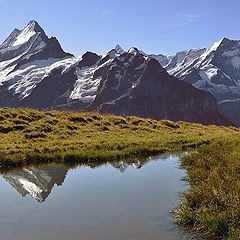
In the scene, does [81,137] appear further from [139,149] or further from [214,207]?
[214,207]

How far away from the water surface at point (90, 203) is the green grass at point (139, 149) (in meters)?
1.18

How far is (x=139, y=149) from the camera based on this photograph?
122 ft

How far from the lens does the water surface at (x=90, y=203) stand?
14.9 meters

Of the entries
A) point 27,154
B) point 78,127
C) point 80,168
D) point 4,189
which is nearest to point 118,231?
point 4,189

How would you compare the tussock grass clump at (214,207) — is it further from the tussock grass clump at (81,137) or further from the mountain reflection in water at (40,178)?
the tussock grass clump at (81,137)

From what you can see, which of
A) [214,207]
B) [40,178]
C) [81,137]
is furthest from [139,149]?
[214,207]

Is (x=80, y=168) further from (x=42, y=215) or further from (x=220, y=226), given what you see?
(x=220, y=226)

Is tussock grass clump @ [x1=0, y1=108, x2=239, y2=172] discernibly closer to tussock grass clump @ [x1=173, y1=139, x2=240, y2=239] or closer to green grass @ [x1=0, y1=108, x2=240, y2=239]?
green grass @ [x1=0, y1=108, x2=240, y2=239]

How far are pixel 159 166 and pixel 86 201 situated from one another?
11761mm

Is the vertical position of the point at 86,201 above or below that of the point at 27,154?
below

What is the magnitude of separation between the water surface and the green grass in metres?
1.18

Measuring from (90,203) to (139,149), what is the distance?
60.8 feet

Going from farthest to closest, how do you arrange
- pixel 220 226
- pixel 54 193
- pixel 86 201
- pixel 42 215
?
pixel 54 193
pixel 86 201
pixel 42 215
pixel 220 226

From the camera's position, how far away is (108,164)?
31547 mm
